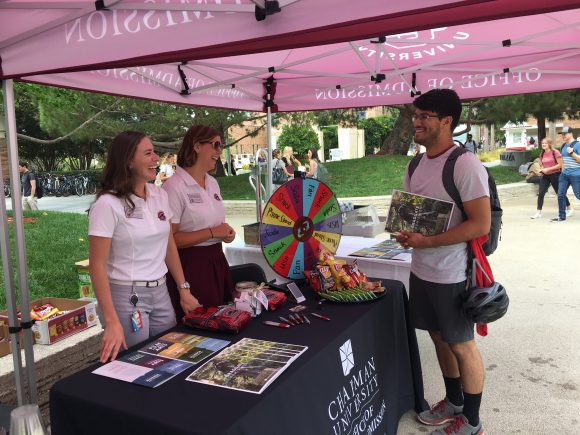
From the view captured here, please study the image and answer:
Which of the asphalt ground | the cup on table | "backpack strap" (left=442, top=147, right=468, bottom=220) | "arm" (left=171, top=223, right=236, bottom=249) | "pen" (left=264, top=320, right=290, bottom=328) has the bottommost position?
the asphalt ground

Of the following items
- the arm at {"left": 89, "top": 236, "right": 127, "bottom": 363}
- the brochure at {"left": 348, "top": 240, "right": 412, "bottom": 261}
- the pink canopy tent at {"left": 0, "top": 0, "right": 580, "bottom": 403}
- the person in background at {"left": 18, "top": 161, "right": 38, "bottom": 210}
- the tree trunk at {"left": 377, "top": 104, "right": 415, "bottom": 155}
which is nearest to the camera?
the pink canopy tent at {"left": 0, "top": 0, "right": 580, "bottom": 403}

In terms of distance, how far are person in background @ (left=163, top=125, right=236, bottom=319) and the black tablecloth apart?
0.47 metres

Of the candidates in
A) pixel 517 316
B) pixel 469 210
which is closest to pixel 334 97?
pixel 517 316

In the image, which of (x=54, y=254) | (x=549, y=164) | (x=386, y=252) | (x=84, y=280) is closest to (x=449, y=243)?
(x=386, y=252)

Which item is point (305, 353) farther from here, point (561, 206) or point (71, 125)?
point (71, 125)

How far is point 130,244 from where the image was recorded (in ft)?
6.03

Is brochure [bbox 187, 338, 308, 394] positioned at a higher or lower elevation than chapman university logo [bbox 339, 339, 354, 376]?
higher

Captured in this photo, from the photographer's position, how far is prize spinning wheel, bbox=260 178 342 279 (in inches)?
92.6

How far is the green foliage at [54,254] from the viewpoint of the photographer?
491cm

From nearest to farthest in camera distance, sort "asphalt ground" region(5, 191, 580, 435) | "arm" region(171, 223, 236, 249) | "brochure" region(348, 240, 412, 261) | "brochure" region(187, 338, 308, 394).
Result: 1. "brochure" region(187, 338, 308, 394)
2. "arm" region(171, 223, 236, 249)
3. "asphalt ground" region(5, 191, 580, 435)
4. "brochure" region(348, 240, 412, 261)

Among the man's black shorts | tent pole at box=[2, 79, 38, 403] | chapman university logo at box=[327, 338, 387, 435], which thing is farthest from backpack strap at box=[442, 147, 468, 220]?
tent pole at box=[2, 79, 38, 403]

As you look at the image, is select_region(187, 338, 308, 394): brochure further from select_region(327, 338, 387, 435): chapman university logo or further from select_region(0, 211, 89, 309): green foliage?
select_region(0, 211, 89, 309): green foliage

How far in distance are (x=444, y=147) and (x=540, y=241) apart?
5547 mm

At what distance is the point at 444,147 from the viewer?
7.19 feet
